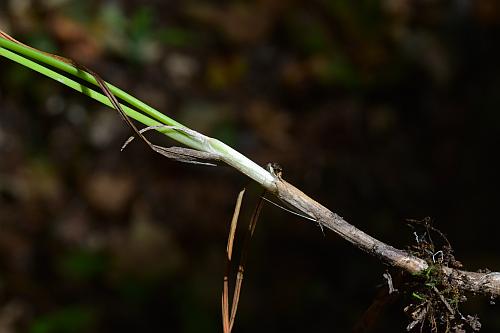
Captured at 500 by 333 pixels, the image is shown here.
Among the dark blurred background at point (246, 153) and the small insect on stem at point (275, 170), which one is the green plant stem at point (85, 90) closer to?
the small insect on stem at point (275, 170)

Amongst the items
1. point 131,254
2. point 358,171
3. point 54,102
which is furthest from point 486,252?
point 54,102

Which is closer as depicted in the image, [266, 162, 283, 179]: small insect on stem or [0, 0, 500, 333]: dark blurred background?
[266, 162, 283, 179]: small insect on stem

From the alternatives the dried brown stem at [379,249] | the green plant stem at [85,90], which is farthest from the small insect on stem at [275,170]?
the green plant stem at [85,90]

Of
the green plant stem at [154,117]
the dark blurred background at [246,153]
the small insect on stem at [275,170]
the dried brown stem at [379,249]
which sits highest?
the dark blurred background at [246,153]

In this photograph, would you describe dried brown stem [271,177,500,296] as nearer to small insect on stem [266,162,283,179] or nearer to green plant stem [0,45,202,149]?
small insect on stem [266,162,283,179]

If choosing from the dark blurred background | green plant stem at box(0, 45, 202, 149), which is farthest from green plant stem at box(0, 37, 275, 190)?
the dark blurred background

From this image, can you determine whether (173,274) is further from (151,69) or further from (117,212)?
(151,69)

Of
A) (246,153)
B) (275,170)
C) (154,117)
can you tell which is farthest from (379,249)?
(246,153)

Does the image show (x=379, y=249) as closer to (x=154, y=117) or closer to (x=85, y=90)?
(x=154, y=117)
